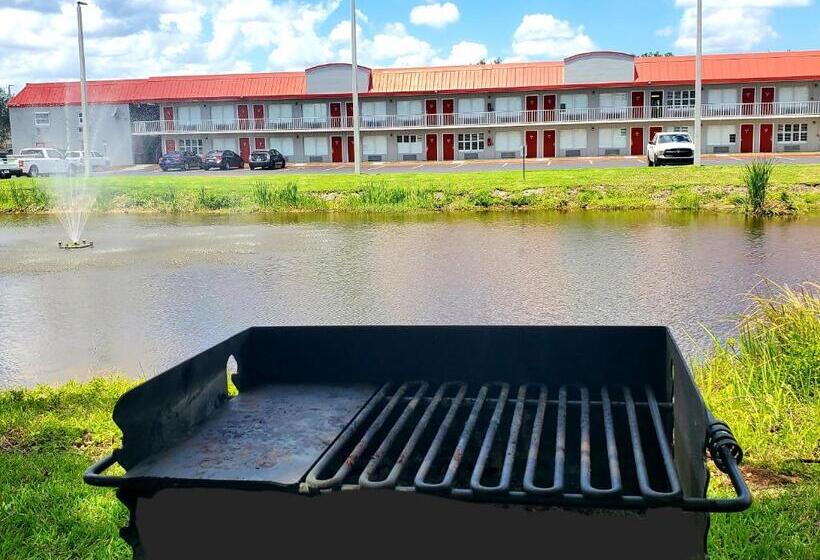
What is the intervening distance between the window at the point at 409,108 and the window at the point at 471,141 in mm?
3298

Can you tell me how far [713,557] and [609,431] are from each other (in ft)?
3.41

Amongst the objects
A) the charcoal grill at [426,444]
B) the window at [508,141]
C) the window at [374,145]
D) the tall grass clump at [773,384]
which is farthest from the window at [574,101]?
the charcoal grill at [426,444]

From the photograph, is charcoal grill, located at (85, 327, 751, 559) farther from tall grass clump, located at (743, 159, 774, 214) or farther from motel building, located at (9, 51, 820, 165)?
motel building, located at (9, 51, 820, 165)

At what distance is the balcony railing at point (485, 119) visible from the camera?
55.3 meters

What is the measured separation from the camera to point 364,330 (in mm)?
4395

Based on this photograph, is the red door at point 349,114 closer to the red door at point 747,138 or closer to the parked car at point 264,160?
the parked car at point 264,160

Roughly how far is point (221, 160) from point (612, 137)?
24035 mm

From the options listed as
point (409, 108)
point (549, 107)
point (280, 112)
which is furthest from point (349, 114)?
point (549, 107)

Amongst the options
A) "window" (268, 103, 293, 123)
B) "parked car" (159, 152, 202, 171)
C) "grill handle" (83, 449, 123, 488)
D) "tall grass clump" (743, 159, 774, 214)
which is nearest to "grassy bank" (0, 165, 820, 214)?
"tall grass clump" (743, 159, 774, 214)

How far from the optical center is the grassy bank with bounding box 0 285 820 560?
4320mm

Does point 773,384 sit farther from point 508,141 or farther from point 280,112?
point 280,112

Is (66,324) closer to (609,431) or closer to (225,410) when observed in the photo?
(225,410)

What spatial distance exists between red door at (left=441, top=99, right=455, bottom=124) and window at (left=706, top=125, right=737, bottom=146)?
52.3ft

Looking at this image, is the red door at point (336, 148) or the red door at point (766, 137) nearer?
the red door at point (766, 137)
